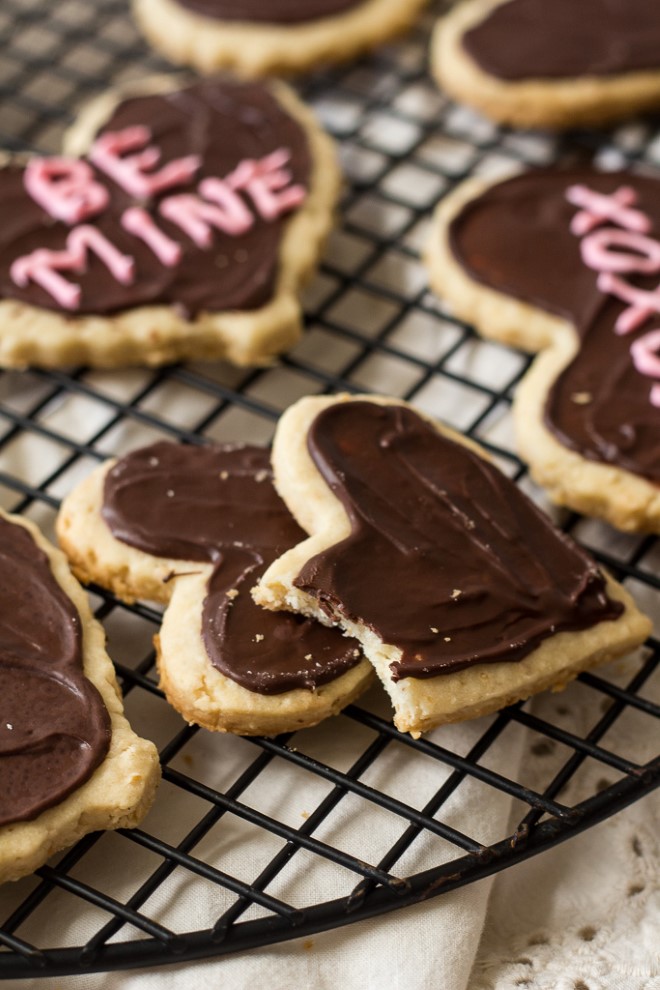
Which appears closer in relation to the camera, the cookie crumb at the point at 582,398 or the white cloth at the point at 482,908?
the white cloth at the point at 482,908

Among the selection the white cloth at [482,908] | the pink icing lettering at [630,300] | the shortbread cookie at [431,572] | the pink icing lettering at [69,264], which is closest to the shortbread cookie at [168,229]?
the pink icing lettering at [69,264]

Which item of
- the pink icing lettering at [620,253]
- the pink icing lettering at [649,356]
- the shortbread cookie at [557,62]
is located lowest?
the pink icing lettering at [649,356]

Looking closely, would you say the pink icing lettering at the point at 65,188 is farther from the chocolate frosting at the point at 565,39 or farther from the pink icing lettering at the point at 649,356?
the pink icing lettering at the point at 649,356

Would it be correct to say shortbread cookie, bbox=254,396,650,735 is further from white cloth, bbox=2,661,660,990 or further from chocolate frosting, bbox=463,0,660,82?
chocolate frosting, bbox=463,0,660,82

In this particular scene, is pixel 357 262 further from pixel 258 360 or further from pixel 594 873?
pixel 594 873

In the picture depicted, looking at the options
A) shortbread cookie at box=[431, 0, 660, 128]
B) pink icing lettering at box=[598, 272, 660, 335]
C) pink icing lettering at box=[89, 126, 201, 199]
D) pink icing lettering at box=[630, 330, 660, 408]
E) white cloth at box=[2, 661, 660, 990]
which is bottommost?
white cloth at box=[2, 661, 660, 990]

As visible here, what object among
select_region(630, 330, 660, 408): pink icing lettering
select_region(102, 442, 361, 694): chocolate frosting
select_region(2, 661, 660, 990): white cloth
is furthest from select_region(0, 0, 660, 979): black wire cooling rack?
select_region(630, 330, 660, 408): pink icing lettering

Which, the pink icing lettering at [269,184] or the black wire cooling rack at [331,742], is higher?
the pink icing lettering at [269,184]
